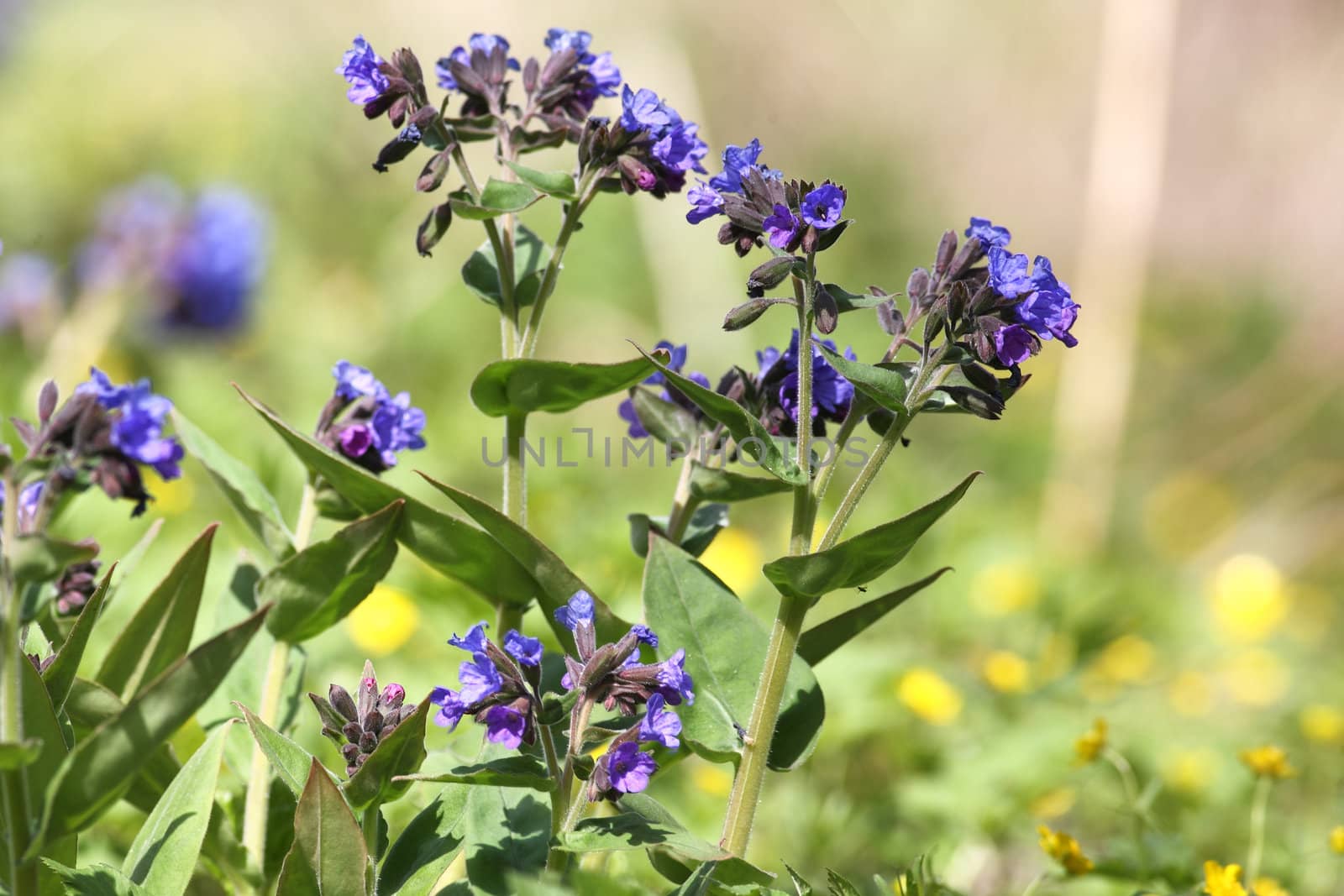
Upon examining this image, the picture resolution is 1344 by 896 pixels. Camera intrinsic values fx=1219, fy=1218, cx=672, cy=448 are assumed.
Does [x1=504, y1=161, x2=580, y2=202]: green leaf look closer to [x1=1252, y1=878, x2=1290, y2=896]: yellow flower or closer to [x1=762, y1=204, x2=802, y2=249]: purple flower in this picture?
[x1=762, y1=204, x2=802, y2=249]: purple flower

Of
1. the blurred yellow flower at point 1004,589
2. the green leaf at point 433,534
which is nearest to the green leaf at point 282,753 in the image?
the green leaf at point 433,534

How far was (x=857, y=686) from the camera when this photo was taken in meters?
2.26

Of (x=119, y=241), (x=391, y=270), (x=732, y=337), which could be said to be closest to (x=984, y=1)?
(x=732, y=337)

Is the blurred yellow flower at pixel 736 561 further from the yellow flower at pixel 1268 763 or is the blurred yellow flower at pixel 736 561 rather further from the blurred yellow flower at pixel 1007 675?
the yellow flower at pixel 1268 763

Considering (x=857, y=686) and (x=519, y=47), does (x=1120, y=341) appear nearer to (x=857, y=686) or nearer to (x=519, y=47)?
(x=857, y=686)

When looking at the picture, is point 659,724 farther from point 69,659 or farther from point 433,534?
point 69,659

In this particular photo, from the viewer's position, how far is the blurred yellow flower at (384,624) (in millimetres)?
2354

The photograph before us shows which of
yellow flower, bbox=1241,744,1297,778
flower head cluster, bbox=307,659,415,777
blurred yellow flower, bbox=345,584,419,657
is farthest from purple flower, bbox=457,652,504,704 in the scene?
blurred yellow flower, bbox=345,584,419,657

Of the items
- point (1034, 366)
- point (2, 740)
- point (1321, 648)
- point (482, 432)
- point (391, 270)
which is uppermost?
point (1034, 366)

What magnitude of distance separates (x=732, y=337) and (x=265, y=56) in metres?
3.21

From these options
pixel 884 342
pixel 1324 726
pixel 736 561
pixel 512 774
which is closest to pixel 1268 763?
pixel 1324 726

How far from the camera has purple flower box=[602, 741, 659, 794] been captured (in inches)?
40.1

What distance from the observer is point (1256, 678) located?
2.89 meters

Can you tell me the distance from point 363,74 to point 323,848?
0.74m
